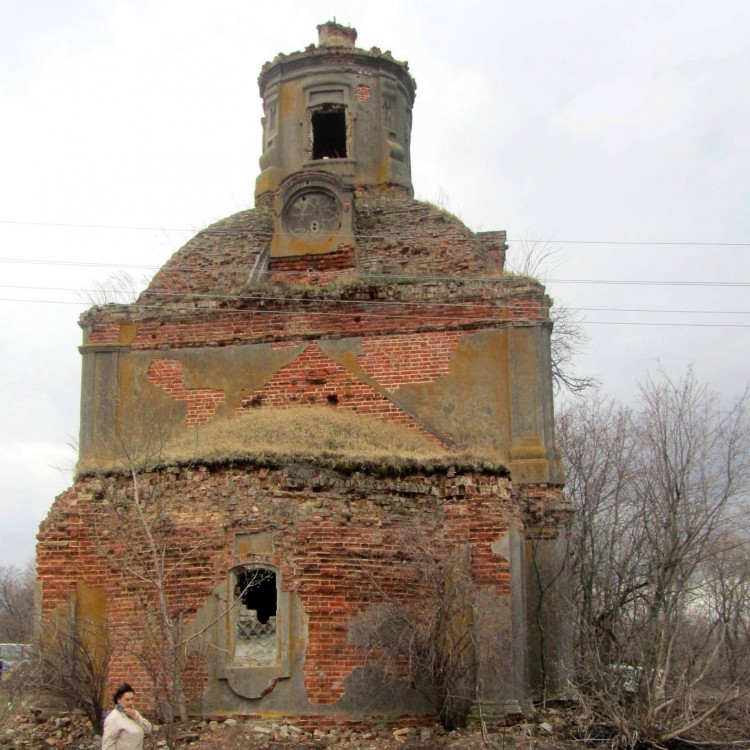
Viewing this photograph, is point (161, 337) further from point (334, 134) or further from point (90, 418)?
point (334, 134)

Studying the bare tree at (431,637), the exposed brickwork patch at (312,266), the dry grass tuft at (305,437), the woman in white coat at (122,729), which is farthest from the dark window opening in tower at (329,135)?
the woman in white coat at (122,729)

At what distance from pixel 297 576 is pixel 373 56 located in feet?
38.6

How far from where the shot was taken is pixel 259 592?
12.2 metres

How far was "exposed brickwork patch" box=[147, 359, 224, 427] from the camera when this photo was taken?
1560 centimetres

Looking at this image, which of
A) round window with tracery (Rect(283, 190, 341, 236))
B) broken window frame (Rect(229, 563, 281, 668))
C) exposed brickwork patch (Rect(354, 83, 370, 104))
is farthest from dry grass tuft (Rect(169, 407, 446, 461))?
exposed brickwork patch (Rect(354, 83, 370, 104))

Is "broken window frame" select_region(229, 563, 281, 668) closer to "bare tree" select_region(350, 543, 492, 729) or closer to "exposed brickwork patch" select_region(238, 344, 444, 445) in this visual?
"bare tree" select_region(350, 543, 492, 729)

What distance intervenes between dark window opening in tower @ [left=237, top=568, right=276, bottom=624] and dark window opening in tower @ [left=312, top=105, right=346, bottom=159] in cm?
1030

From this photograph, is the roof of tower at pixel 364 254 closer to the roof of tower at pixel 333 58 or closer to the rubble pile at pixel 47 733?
the roof of tower at pixel 333 58

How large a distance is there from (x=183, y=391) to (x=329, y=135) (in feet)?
23.8

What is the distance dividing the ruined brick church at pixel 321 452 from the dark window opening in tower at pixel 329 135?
0.54m

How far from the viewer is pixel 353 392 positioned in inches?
601

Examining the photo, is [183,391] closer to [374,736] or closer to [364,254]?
[364,254]

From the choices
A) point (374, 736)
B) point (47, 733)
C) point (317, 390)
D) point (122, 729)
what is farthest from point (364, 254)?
point (122, 729)

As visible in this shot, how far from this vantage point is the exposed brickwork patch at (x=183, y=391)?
15602mm
